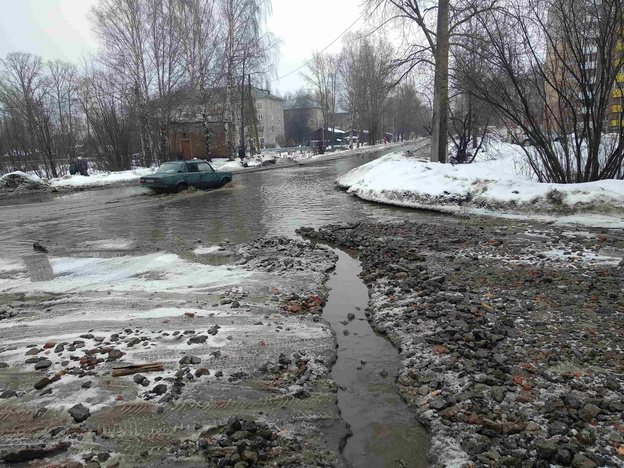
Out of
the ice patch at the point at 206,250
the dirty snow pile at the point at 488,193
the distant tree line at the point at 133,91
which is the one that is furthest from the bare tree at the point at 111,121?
the ice patch at the point at 206,250

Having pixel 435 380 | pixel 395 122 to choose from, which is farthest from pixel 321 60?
pixel 435 380

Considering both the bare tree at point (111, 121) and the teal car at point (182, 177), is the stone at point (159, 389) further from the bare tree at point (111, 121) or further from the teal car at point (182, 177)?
the bare tree at point (111, 121)

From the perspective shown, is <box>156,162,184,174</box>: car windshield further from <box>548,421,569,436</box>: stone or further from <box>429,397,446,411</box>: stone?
<box>548,421,569,436</box>: stone

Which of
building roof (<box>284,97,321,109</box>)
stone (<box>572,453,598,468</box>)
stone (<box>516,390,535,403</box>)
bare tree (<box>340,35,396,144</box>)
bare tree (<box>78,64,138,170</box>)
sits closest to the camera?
stone (<box>572,453,598,468</box>)

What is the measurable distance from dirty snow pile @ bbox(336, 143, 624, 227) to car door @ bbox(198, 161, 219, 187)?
22.5 ft

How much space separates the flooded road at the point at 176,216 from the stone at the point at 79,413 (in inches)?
210

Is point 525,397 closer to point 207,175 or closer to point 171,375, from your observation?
point 171,375

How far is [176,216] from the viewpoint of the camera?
12055 mm

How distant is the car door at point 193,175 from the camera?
17.6m

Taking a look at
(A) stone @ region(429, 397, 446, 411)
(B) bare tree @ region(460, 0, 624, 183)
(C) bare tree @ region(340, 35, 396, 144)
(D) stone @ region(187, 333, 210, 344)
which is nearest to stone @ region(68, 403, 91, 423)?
(D) stone @ region(187, 333, 210, 344)

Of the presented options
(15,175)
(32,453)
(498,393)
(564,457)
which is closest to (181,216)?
(32,453)

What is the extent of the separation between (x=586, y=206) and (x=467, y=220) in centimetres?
266

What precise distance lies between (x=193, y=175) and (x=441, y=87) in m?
Answer: 11.4

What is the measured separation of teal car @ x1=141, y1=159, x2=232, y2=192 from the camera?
16.6 metres
